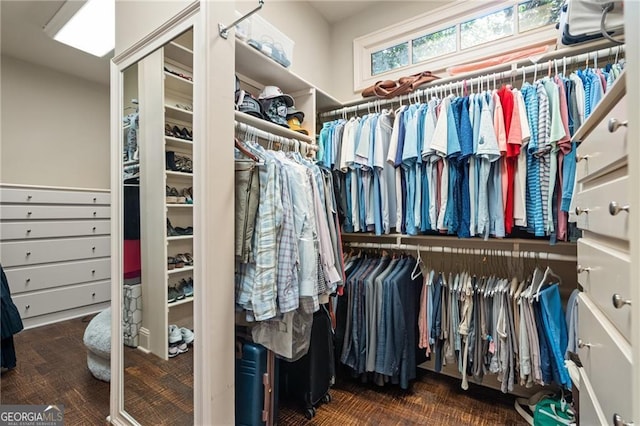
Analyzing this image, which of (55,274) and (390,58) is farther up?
(390,58)

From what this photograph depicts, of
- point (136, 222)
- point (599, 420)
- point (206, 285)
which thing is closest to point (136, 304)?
point (136, 222)

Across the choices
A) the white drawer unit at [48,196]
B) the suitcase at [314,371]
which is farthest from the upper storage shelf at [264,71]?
the white drawer unit at [48,196]

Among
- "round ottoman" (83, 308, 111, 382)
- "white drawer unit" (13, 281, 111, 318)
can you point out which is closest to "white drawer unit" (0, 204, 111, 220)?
"white drawer unit" (13, 281, 111, 318)

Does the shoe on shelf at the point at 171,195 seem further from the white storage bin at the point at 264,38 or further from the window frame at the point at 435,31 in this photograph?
Answer: the window frame at the point at 435,31

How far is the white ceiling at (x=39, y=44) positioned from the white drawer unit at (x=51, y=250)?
6.64 feet

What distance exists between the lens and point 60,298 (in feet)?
10.6

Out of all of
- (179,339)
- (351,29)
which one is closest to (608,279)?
(179,339)

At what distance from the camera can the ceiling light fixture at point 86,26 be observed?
2.19m

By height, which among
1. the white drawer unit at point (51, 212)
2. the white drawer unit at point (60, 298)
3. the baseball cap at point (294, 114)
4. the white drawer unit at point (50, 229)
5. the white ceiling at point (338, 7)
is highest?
the white ceiling at point (338, 7)

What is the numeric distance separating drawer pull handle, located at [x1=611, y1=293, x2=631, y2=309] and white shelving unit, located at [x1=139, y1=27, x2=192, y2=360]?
54.7 inches

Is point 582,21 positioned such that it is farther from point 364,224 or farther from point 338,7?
point 338,7

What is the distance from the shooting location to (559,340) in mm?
1476

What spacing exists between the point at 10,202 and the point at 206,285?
3155 millimetres

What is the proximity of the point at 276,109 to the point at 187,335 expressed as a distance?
4.42 ft
